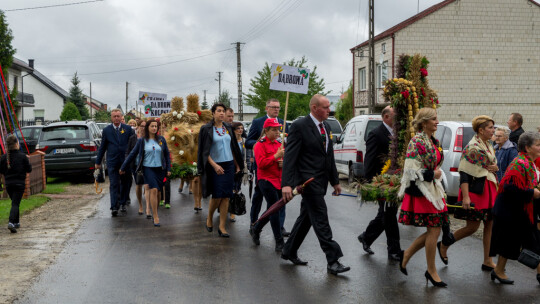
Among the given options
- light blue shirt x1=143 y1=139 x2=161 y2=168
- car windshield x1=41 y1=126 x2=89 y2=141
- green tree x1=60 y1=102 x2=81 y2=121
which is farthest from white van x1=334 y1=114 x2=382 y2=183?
green tree x1=60 y1=102 x2=81 y2=121

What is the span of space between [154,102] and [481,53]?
81.8 feet

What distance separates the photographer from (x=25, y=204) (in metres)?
12.7

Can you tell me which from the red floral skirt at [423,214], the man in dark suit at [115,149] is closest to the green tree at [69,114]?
the man in dark suit at [115,149]

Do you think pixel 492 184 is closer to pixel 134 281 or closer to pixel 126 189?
pixel 134 281

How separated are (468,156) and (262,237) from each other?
348 centimetres

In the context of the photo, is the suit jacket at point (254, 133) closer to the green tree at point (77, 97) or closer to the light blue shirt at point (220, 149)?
the light blue shirt at point (220, 149)

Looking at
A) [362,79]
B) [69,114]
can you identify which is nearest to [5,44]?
[362,79]

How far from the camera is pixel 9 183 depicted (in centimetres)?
949

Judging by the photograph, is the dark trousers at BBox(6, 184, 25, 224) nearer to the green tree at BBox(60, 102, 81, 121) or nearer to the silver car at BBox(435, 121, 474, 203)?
the silver car at BBox(435, 121, 474, 203)

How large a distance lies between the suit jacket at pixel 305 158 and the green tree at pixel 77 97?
7126 cm

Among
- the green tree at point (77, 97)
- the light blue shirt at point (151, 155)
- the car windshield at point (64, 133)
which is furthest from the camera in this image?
the green tree at point (77, 97)

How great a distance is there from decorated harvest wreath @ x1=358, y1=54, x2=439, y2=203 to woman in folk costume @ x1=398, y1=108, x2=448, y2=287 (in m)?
0.78

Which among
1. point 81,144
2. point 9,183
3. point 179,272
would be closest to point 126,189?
point 9,183

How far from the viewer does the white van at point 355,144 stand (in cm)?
1545
